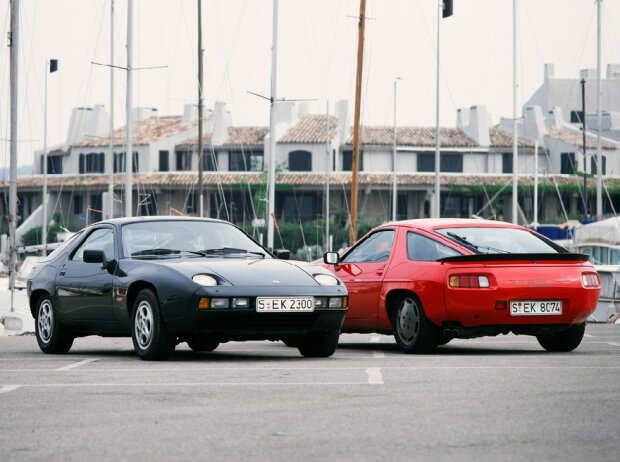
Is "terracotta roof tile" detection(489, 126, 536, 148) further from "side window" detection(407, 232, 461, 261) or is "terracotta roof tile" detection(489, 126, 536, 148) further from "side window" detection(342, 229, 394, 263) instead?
"side window" detection(407, 232, 461, 261)

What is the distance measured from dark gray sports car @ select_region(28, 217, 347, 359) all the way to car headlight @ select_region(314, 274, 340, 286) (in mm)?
10

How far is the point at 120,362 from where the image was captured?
13.0 meters

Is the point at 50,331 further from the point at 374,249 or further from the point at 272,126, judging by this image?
the point at 272,126

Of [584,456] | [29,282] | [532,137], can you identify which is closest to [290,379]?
[584,456]

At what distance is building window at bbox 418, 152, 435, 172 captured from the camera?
8256cm

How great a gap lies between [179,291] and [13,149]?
1841cm

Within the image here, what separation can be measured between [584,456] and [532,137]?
81443 millimetres

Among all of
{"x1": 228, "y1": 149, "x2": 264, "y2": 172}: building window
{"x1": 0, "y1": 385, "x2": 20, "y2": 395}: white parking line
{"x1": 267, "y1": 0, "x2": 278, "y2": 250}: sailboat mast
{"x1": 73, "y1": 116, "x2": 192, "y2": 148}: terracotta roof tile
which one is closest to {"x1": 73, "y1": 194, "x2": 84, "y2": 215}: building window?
{"x1": 73, "y1": 116, "x2": 192, "y2": 148}: terracotta roof tile

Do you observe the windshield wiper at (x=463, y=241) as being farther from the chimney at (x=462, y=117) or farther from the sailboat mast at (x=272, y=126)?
the chimney at (x=462, y=117)

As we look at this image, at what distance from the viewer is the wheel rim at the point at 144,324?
12.9m

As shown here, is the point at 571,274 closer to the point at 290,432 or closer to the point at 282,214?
the point at 290,432

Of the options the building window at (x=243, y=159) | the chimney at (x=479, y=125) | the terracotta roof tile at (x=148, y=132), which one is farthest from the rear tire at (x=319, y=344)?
the chimney at (x=479, y=125)

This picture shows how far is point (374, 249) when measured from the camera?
15430 mm

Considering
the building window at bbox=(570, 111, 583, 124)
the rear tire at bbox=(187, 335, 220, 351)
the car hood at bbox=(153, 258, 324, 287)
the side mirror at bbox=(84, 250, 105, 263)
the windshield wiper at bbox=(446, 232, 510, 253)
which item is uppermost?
the building window at bbox=(570, 111, 583, 124)
